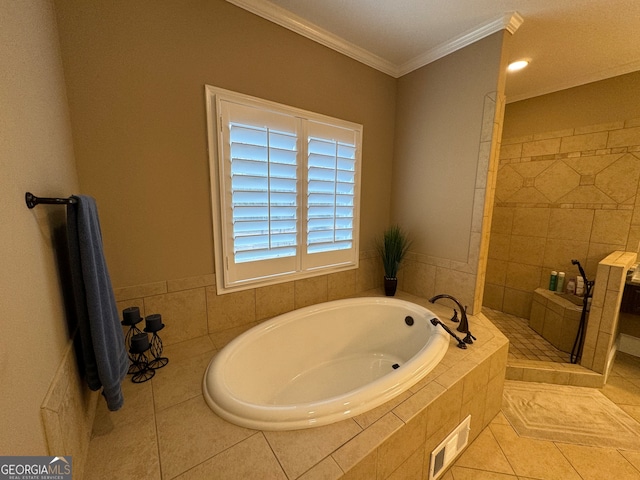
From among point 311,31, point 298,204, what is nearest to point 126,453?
point 298,204

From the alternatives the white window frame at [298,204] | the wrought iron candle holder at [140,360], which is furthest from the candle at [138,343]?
the white window frame at [298,204]

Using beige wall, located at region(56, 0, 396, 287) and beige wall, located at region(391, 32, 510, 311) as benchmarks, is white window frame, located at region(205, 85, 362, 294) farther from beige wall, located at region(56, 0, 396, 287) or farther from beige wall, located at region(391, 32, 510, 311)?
beige wall, located at region(391, 32, 510, 311)

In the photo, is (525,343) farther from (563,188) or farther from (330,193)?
(330,193)

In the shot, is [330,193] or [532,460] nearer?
[532,460]

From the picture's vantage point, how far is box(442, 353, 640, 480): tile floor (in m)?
1.32

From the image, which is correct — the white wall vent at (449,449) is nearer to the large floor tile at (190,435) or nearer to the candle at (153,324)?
the large floor tile at (190,435)

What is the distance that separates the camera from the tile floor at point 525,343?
218cm

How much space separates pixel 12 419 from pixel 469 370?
1.70 meters

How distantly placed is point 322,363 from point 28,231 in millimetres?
1779

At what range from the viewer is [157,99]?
135 centimetres

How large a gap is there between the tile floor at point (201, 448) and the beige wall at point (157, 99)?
1.99 feet

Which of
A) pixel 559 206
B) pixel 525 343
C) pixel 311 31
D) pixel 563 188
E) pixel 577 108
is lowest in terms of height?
pixel 525 343

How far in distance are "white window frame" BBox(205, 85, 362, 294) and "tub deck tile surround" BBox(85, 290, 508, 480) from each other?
61 cm

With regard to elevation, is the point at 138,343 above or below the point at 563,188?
below
